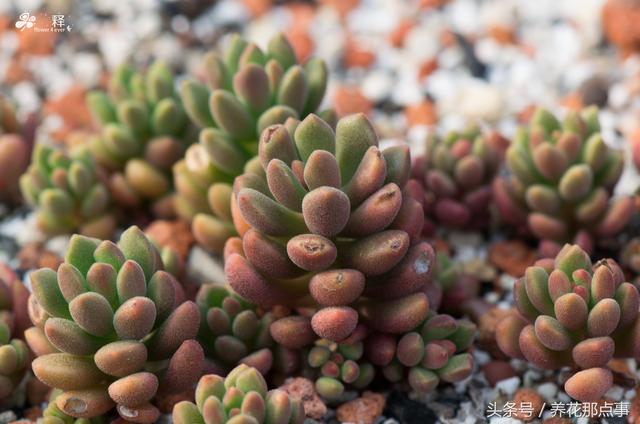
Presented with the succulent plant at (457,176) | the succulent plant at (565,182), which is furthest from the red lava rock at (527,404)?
the succulent plant at (457,176)

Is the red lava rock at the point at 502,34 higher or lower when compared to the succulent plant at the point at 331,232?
higher

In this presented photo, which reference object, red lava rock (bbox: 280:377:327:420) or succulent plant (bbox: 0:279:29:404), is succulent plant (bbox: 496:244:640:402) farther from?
succulent plant (bbox: 0:279:29:404)

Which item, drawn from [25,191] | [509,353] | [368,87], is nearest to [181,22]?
[368,87]

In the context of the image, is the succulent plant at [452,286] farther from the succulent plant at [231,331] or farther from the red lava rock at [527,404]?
the succulent plant at [231,331]

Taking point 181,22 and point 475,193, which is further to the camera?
point 181,22

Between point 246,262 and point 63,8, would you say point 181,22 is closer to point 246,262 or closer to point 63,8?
point 63,8

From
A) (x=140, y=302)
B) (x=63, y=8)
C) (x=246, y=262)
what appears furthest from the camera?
(x=63, y=8)
